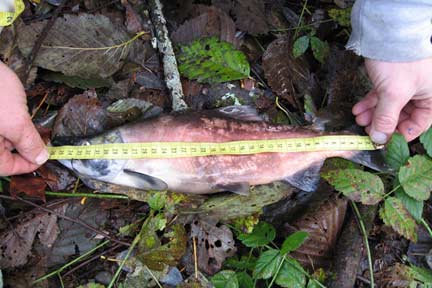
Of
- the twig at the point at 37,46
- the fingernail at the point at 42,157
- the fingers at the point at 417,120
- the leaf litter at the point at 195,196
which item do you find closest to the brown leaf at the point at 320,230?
the leaf litter at the point at 195,196

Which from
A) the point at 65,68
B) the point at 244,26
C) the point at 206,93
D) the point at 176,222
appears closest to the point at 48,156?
the point at 65,68

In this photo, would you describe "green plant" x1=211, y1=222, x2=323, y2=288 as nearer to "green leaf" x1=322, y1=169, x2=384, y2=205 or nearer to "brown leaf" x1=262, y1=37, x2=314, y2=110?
"green leaf" x1=322, y1=169, x2=384, y2=205

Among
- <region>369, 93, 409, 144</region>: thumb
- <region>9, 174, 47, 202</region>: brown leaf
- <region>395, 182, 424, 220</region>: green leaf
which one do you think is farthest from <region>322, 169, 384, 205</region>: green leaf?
<region>9, 174, 47, 202</region>: brown leaf

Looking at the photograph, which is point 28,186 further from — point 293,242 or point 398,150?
point 398,150

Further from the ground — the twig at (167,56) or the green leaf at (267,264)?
the twig at (167,56)

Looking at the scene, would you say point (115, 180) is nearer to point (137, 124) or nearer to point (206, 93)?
point (137, 124)

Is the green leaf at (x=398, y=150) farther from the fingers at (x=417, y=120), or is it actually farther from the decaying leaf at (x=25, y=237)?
the decaying leaf at (x=25, y=237)
